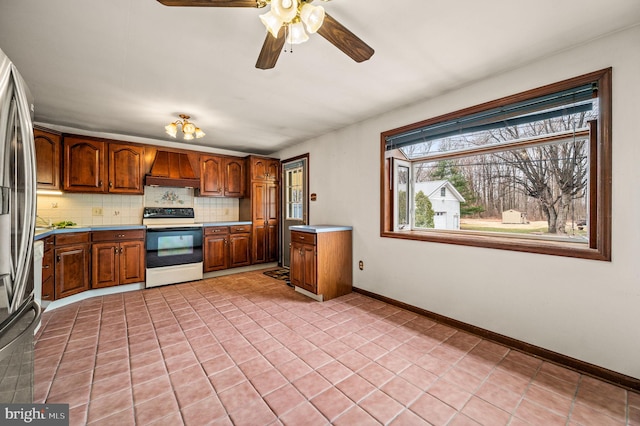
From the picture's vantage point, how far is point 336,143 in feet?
13.0

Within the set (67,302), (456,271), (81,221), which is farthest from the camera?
(81,221)

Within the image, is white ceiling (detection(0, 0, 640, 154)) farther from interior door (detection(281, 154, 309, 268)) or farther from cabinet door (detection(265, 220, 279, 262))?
cabinet door (detection(265, 220, 279, 262))

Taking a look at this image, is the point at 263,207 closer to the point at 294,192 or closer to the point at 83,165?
the point at 294,192

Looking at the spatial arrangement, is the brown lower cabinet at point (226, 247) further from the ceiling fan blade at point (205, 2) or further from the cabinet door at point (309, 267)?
the ceiling fan blade at point (205, 2)

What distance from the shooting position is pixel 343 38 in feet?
5.00

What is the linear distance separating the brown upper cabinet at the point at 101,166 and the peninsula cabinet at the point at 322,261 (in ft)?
8.72

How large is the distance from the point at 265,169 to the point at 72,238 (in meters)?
2.98

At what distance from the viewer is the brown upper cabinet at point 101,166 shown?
11.6ft

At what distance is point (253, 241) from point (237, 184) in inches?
45.0

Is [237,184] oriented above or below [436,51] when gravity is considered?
below

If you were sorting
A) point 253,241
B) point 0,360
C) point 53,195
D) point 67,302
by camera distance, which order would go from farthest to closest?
point 253,241 → point 53,195 → point 67,302 → point 0,360

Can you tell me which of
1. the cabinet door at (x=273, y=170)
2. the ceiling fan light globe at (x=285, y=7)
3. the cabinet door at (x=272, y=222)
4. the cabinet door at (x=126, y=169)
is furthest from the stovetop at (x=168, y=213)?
the ceiling fan light globe at (x=285, y=7)

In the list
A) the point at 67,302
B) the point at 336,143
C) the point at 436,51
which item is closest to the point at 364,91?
the point at 436,51

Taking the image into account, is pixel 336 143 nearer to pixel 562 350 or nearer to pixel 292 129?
pixel 292 129
